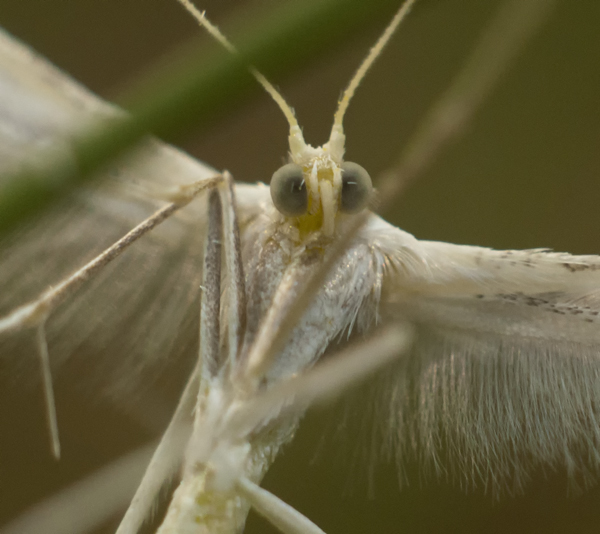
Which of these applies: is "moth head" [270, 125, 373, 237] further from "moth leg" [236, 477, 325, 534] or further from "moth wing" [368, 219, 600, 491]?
"moth leg" [236, 477, 325, 534]

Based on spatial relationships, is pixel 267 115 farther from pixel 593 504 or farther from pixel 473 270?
pixel 593 504

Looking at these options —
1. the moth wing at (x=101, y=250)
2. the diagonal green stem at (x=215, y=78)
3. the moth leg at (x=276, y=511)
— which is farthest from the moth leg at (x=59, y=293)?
the diagonal green stem at (x=215, y=78)

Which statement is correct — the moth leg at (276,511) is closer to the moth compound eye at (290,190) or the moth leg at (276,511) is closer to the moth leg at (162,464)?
the moth leg at (162,464)

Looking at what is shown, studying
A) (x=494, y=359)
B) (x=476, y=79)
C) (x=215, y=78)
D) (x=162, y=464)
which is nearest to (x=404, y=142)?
(x=494, y=359)

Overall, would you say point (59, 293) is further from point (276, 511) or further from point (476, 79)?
point (476, 79)

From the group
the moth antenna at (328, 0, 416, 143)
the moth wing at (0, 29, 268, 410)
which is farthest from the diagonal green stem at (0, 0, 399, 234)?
the moth wing at (0, 29, 268, 410)

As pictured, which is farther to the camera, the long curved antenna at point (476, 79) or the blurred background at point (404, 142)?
the blurred background at point (404, 142)

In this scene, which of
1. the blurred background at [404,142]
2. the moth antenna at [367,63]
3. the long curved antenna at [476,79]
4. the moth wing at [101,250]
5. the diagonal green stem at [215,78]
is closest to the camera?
the diagonal green stem at [215,78]

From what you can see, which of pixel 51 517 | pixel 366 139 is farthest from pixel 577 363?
pixel 366 139
